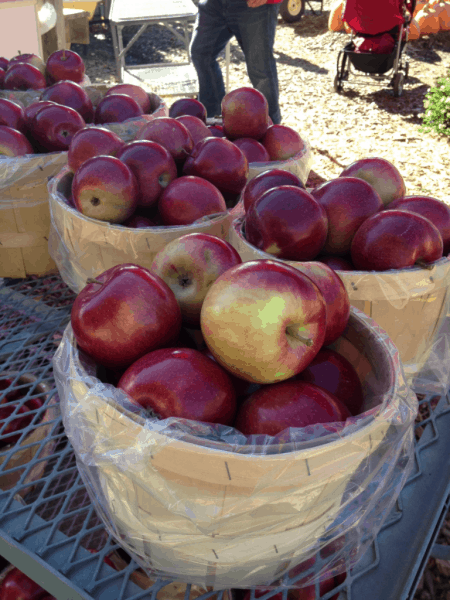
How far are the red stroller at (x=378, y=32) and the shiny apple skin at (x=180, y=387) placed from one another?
5721 millimetres

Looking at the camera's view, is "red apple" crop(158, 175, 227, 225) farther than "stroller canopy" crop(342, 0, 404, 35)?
No

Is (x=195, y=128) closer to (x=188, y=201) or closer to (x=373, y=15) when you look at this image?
(x=188, y=201)

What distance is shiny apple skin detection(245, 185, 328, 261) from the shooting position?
1.17 meters

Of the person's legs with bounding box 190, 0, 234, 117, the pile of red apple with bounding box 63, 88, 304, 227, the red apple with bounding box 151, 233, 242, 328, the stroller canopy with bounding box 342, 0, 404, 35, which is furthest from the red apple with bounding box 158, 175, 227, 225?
the stroller canopy with bounding box 342, 0, 404, 35

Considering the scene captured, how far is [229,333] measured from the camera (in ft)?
2.52

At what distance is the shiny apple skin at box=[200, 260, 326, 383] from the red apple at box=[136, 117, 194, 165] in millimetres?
925

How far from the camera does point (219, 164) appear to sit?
5.03 feet

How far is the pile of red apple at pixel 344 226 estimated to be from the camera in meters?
1.17

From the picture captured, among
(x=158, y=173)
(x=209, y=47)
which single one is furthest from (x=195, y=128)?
(x=209, y=47)

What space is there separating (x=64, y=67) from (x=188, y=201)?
1477 mm

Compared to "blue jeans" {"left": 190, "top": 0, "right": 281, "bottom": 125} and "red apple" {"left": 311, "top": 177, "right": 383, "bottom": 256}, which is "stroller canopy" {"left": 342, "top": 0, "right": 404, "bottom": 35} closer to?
"blue jeans" {"left": 190, "top": 0, "right": 281, "bottom": 125}

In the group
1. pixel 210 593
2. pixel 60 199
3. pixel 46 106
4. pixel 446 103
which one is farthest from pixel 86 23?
pixel 210 593

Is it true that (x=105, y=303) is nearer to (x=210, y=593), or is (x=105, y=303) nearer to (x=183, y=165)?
(x=210, y=593)

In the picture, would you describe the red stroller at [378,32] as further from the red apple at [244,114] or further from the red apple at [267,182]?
the red apple at [267,182]
